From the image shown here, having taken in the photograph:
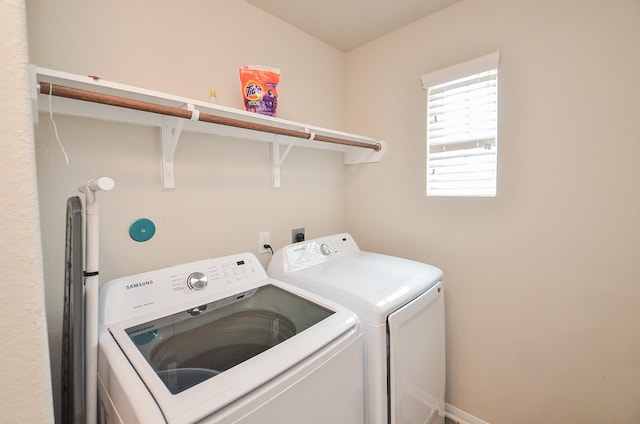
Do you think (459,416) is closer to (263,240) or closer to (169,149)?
(263,240)

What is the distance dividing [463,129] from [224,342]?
1642 millimetres

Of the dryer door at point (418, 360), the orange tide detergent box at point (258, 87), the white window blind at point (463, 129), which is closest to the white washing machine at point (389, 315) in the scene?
the dryer door at point (418, 360)

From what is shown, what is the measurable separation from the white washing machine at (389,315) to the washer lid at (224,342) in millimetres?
126

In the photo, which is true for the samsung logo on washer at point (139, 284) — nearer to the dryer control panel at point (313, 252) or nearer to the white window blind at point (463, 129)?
the dryer control panel at point (313, 252)

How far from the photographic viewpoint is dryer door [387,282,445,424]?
3.62ft

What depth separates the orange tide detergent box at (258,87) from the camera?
1.32m

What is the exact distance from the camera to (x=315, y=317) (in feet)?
3.40

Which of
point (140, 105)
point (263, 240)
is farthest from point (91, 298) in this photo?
point (263, 240)

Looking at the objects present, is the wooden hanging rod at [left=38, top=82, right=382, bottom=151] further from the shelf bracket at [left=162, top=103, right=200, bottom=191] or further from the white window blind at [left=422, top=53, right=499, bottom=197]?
the white window blind at [left=422, top=53, right=499, bottom=197]

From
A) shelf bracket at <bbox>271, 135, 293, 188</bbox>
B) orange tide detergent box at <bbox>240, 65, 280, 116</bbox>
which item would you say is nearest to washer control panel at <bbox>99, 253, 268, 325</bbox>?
shelf bracket at <bbox>271, 135, 293, 188</bbox>

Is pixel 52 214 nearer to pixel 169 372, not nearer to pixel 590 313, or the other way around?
pixel 169 372

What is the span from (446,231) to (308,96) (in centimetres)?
130

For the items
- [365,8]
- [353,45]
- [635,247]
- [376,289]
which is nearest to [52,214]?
[376,289]

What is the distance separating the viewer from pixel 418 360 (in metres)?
1.27
